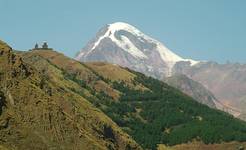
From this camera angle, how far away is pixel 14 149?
197375 mm

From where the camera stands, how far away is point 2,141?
199 meters

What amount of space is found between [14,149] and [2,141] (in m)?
4.84
